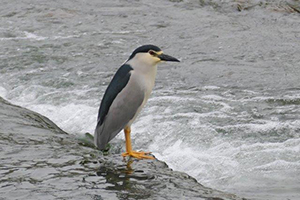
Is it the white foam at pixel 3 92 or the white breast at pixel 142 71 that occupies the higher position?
the white breast at pixel 142 71

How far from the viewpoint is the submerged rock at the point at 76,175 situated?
4352mm

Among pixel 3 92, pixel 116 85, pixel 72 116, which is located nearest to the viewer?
pixel 116 85

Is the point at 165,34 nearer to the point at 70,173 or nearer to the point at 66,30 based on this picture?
the point at 66,30

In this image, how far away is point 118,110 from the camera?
18.6 feet

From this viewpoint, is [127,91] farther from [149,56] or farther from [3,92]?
[3,92]

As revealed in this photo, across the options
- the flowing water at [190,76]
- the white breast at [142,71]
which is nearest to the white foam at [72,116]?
the flowing water at [190,76]

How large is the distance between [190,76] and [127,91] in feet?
14.8

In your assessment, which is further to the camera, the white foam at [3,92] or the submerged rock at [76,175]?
the white foam at [3,92]

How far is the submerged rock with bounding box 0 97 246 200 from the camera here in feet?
14.3

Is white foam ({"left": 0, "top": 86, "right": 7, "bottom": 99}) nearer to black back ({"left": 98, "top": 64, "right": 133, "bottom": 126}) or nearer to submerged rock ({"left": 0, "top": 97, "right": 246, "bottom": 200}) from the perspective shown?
submerged rock ({"left": 0, "top": 97, "right": 246, "bottom": 200})

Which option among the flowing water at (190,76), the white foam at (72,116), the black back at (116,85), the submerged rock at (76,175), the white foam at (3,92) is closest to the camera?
the submerged rock at (76,175)

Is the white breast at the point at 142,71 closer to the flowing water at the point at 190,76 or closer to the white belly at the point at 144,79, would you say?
the white belly at the point at 144,79

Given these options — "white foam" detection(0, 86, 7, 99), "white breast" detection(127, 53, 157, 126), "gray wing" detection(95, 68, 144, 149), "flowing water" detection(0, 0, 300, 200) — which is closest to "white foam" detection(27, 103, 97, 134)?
"flowing water" detection(0, 0, 300, 200)

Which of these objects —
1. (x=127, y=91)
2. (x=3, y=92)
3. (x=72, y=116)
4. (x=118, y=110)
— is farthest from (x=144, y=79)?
(x=3, y=92)
